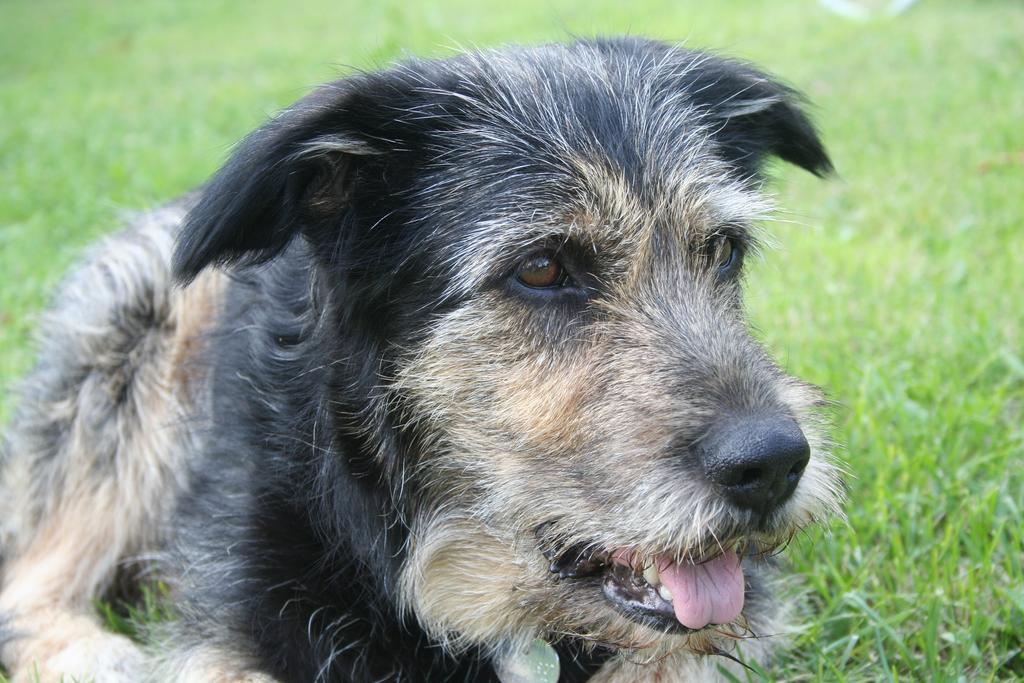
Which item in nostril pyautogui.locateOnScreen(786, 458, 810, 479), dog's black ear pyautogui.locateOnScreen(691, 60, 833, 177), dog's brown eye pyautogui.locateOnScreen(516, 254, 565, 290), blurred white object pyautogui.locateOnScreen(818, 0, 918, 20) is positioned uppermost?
dog's black ear pyautogui.locateOnScreen(691, 60, 833, 177)

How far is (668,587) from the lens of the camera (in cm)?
254

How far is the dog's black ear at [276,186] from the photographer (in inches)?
99.7

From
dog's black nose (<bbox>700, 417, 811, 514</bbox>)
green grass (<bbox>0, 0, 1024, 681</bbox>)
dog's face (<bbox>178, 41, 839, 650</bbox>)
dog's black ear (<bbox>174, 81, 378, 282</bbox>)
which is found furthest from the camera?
green grass (<bbox>0, 0, 1024, 681</bbox>)

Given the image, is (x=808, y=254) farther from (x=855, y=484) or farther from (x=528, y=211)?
(x=528, y=211)

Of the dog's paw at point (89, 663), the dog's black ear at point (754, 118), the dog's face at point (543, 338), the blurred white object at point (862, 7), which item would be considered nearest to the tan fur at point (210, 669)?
the dog's paw at point (89, 663)

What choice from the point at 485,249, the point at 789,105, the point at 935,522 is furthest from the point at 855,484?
the point at 485,249

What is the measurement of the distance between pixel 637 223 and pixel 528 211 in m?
0.30

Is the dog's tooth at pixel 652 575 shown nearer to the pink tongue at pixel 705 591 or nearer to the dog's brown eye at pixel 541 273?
the pink tongue at pixel 705 591

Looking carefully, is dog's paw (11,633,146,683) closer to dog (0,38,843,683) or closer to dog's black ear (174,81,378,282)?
dog (0,38,843,683)

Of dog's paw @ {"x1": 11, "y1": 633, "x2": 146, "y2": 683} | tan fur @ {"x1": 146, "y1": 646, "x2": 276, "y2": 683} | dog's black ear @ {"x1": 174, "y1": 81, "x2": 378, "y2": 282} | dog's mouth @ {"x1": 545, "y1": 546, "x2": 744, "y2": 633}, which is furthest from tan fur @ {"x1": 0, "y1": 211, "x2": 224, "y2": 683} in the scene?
dog's mouth @ {"x1": 545, "y1": 546, "x2": 744, "y2": 633}

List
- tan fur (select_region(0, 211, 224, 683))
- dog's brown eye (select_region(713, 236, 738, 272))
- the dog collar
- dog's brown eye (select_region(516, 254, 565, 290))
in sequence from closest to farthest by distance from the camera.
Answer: dog's brown eye (select_region(516, 254, 565, 290)), the dog collar, dog's brown eye (select_region(713, 236, 738, 272)), tan fur (select_region(0, 211, 224, 683))

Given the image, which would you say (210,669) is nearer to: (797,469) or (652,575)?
(652,575)

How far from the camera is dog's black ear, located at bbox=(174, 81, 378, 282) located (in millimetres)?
2533

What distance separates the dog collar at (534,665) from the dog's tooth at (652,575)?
0.51 meters
